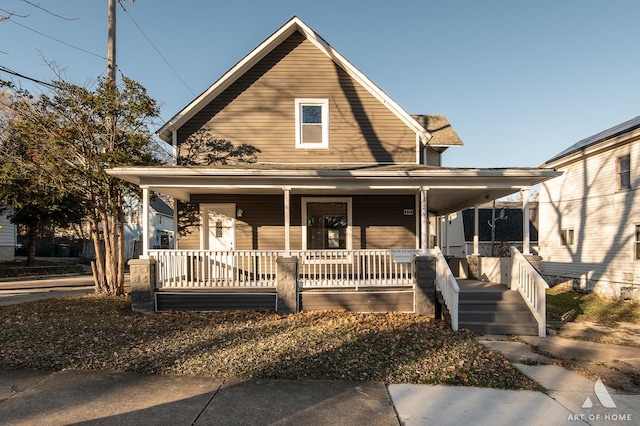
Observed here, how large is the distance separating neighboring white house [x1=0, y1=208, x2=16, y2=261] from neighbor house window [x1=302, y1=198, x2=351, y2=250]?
21684mm

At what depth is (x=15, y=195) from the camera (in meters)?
9.89

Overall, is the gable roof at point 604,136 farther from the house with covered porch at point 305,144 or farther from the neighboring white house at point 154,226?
the neighboring white house at point 154,226

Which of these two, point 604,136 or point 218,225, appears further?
point 604,136

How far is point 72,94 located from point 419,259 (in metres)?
9.85

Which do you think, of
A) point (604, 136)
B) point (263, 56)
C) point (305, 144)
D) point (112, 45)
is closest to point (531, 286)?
point (305, 144)

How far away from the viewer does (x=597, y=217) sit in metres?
13.6

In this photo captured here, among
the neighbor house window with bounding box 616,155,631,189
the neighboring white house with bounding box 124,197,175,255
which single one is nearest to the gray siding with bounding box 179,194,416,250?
the neighbor house window with bounding box 616,155,631,189

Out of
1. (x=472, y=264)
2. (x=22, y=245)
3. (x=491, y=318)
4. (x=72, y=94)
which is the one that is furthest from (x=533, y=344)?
(x=22, y=245)

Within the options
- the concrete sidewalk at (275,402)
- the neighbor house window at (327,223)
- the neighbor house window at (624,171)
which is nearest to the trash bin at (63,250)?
the neighbor house window at (327,223)

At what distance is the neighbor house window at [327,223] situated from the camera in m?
10.9

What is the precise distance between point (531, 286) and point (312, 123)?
7035 millimetres

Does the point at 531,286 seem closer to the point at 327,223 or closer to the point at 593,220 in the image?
the point at 327,223

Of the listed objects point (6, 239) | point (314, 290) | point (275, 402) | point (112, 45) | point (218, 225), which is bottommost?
point (275, 402)

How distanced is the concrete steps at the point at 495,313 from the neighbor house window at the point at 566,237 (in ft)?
29.4
